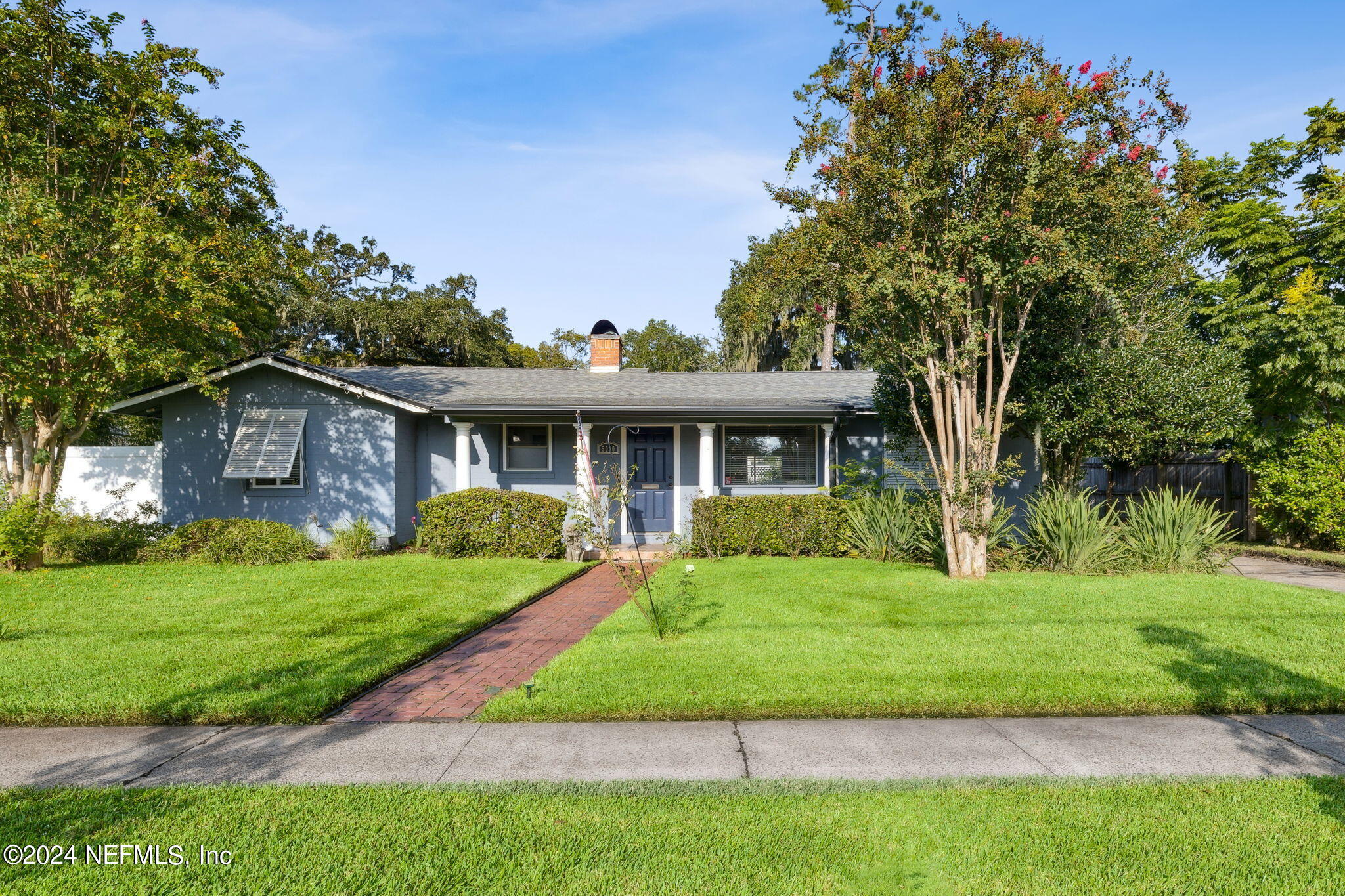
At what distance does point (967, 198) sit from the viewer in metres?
8.66

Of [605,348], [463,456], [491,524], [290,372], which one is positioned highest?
[605,348]

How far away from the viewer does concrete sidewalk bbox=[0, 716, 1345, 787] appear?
3916 millimetres

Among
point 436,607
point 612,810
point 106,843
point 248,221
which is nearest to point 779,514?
point 436,607

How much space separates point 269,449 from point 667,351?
125ft

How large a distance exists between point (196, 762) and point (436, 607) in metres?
4.01

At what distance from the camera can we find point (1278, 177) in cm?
1525

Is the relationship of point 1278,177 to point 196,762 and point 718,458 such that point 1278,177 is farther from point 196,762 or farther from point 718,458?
point 196,762

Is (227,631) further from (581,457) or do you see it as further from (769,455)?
(769,455)

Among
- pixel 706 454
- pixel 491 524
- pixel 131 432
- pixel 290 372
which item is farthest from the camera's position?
pixel 131 432

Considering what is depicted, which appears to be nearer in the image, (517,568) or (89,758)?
(89,758)

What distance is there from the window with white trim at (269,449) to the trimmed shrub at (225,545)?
5.34 ft

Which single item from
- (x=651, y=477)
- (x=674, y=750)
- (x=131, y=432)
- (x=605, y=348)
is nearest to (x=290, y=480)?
(x=651, y=477)

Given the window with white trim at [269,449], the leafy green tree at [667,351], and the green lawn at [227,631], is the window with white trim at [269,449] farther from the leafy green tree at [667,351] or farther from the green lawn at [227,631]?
the leafy green tree at [667,351]

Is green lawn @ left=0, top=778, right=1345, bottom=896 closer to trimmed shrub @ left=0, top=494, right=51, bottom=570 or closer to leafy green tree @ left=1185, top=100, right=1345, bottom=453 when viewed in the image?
trimmed shrub @ left=0, top=494, right=51, bottom=570
